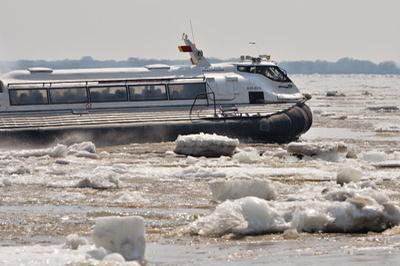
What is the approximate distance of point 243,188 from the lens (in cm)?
1333

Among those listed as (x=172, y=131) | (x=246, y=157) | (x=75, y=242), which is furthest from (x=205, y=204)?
(x=172, y=131)

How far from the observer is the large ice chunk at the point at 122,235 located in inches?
378

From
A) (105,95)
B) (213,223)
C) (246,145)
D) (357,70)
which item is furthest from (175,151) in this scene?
(357,70)

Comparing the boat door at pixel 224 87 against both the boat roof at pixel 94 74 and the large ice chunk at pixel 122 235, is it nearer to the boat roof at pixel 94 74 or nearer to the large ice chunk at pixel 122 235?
the boat roof at pixel 94 74

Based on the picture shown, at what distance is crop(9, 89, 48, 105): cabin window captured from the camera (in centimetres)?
2705

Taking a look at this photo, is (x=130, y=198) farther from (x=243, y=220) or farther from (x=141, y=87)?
(x=141, y=87)

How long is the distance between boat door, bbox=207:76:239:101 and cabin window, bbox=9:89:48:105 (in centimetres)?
451

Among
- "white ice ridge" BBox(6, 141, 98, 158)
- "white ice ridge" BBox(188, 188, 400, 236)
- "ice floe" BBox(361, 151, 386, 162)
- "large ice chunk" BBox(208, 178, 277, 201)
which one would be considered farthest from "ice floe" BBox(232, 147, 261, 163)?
"white ice ridge" BBox(188, 188, 400, 236)

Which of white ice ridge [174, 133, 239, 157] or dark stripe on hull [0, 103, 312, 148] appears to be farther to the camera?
dark stripe on hull [0, 103, 312, 148]

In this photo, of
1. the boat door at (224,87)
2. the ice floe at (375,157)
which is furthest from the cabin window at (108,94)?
the ice floe at (375,157)

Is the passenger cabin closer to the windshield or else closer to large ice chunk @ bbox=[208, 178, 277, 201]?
the windshield

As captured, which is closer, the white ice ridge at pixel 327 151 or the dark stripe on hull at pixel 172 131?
the white ice ridge at pixel 327 151

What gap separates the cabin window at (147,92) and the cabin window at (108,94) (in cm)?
21

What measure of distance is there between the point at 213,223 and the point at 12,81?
681 inches
